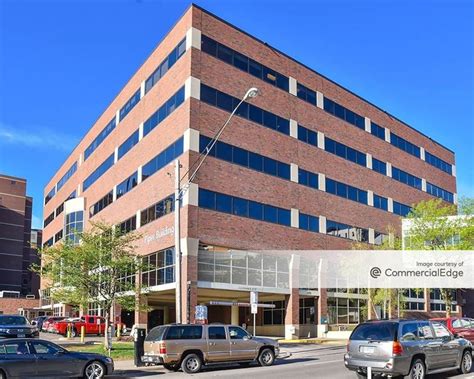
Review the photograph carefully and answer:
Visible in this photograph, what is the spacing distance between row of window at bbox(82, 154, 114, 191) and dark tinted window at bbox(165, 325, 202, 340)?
34.6m

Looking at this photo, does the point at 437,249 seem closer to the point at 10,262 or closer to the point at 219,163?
the point at 219,163

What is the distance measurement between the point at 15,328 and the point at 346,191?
30.5 metres

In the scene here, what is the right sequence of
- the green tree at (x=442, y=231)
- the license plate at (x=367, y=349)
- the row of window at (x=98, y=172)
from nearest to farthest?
the license plate at (x=367, y=349) → the green tree at (x=442, y=231) → the row of window at (x=98, y=172)

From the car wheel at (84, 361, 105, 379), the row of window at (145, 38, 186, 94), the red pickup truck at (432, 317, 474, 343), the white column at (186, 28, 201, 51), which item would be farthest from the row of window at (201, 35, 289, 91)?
the car wheel at (84, 361, 105, 379)

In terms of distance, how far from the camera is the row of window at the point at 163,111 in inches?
1516

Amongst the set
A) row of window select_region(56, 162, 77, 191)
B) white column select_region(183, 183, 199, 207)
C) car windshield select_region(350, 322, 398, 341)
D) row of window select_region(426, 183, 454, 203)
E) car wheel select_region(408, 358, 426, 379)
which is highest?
row of window select_region(56, 162, 77, 191)

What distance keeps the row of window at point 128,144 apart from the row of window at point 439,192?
33306 mm

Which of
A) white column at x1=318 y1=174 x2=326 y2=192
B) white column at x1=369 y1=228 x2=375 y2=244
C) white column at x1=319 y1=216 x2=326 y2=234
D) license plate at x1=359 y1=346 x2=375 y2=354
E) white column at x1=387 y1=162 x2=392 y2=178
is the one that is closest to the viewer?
license plate at x1=359 y1=346 x2=375 y2=354

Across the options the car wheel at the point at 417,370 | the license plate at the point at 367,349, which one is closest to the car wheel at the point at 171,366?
the license plate at the point at 367,349

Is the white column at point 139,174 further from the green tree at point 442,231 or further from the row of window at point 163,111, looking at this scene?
the green tree at point 442,231

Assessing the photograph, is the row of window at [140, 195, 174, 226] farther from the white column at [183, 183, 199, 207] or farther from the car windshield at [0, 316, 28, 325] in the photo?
the car windshield at [0, 316, 28, 325]

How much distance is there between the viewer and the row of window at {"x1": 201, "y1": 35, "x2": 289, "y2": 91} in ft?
127

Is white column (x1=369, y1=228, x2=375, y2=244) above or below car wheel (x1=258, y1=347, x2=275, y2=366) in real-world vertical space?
above

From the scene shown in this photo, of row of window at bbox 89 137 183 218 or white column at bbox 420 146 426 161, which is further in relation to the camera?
white column at bbox 420 146 426 161
